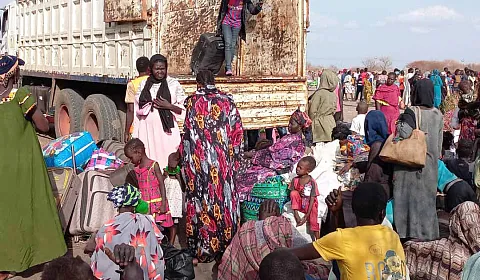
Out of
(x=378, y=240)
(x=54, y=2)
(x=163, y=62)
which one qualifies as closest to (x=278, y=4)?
(x=163, y=62)

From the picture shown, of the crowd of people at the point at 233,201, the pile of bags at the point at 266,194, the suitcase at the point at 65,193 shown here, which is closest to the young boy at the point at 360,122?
the crowd of people at the point at 233,201

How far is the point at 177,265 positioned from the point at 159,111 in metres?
1.57

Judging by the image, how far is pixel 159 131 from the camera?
5059mm

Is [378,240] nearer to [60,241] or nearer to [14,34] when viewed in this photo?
[60,241]

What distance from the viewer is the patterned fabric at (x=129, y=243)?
3066 mm

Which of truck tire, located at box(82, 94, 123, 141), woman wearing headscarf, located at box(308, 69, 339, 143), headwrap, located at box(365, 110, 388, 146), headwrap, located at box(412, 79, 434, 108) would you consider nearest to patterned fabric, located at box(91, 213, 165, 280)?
headwrap, located at box(412, 79, 434, 108)

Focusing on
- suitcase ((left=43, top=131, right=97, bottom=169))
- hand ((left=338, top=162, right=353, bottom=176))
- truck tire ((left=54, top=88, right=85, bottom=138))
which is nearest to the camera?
hand ((left=338, top=162, right=353, bottom=176))

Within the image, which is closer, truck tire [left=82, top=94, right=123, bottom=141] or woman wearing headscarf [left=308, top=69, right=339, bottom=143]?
truck tire [left=82, top=94, right=123, bottom=141]

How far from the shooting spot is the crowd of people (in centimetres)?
278

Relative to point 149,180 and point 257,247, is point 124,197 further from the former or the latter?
point 149,180

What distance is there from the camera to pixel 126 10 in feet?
22.9

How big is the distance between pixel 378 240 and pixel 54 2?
8.60 m

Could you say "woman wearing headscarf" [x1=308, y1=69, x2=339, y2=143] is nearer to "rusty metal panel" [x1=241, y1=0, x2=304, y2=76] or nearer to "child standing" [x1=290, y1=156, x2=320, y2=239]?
A: "rusty metal panel" [x1=241, y1=0, x2=304, y2=76]

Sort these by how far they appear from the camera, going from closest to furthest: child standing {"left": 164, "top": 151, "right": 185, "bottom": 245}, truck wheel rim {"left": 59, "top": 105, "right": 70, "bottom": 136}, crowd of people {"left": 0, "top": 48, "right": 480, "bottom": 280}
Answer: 1. crowd of people {"left": 0, "top": 48, "right": 480, "bottom": 280}
2. child standing {"left": 164, "top": 151, "right": 185, "bottom": 245}
3. truck wheel rim {"left": 59, "top": 105, "right": 70, "bottom": 136}
